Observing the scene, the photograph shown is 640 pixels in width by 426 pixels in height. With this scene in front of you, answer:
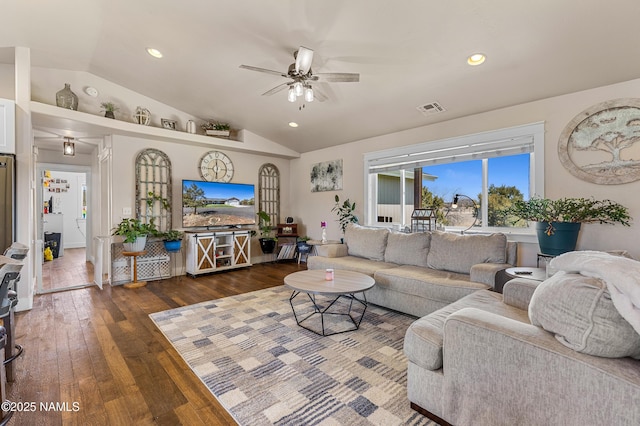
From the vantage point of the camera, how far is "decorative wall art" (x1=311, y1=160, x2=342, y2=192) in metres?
5.52

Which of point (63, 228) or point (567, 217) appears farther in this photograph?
point (63, 228)

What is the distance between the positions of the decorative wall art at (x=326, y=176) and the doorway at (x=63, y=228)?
4214mm

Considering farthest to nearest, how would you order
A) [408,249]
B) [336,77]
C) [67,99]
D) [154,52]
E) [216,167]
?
1. [216,167]
2. [67,99]
3. [408,249]
4. [154,52]
5. [336,77]

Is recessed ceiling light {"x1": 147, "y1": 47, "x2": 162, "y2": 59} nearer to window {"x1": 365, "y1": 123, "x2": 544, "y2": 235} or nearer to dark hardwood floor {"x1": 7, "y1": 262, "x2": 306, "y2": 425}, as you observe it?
dark hardwood floor {"x1": 7, "y1": 262, "x2": 306, "y2": 425}

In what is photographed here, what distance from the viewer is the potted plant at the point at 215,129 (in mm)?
5078

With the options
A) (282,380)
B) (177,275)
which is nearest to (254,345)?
(282,380)

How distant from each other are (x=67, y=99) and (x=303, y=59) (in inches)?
136

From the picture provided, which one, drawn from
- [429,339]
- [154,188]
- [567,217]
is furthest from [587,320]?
[154,188]

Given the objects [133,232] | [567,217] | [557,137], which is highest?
[557,137]

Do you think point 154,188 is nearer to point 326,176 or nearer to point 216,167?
point 216,167

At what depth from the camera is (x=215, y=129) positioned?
5109 millimetres

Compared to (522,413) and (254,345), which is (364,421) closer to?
(522,413)

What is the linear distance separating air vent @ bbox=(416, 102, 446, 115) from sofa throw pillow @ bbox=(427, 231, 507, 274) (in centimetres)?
164

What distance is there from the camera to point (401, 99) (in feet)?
12.0
